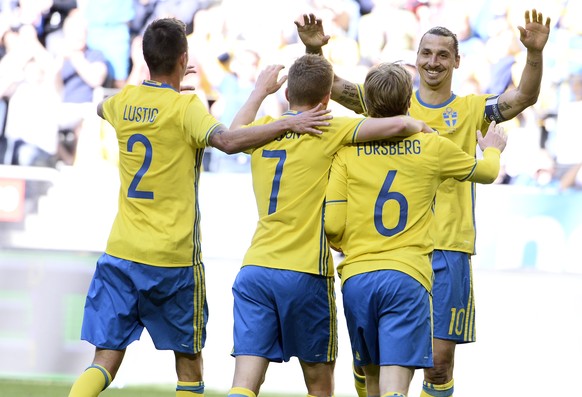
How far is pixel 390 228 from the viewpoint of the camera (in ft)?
12.9

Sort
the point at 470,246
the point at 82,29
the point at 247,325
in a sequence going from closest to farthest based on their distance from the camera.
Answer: the point at 247,325, the point at 470,246, the point at 82,29

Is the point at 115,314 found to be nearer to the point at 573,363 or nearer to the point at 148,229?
the point at 148,229

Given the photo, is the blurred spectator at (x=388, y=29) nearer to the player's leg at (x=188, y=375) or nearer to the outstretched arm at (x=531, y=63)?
the outstretched arm at (x=531, y=63)

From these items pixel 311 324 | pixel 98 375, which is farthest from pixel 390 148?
pixel 98 375

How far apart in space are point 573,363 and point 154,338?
355 cm

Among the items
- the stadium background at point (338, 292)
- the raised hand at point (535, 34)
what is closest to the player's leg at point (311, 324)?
the raised hand at point (535, 34)

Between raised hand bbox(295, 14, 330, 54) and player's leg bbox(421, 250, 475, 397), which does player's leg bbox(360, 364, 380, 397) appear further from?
raised hand bbox(295, 14, 330, 54)

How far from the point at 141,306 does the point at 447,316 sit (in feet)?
4.78

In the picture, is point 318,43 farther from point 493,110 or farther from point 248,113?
point 493,110

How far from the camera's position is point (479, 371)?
6816 mm

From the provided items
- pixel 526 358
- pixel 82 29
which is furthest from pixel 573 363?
pixel 82 29

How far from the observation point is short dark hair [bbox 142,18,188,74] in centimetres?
436

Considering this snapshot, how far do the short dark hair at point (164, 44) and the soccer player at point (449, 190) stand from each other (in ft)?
2.01

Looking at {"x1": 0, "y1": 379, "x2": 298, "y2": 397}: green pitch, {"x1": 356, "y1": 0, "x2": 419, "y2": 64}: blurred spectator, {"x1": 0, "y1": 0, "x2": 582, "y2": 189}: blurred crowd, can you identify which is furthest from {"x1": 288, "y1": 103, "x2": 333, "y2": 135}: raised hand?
{"x1": 356, "y1": 0, "x2": 419, "y2": 64}: blurred spectator
